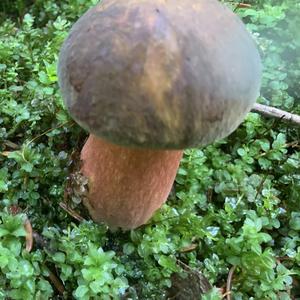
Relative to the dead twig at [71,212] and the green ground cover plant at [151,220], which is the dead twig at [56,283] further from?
the dead twig at [71,212]

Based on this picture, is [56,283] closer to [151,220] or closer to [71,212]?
[71,212]

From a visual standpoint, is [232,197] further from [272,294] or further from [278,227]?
[272,294]

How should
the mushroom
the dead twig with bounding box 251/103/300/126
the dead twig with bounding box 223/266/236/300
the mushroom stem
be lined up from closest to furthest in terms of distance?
the mushroom → the mushroom stem → the dead twig with bounding box 223/266/236/300 → the dead twig with bounding box 251/103/300/126

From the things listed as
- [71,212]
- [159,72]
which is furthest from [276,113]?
[159,72]

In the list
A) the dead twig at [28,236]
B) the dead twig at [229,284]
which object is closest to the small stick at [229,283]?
the dead twig at [229,284]

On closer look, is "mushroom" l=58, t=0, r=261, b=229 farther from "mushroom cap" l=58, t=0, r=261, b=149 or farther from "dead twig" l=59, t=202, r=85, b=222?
"dead twig" l=59, t=202, r=85, b=222

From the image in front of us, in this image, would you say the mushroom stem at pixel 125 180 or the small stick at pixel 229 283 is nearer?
the mushroom stem at pixel 125 180

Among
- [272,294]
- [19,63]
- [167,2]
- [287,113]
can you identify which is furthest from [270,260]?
[19,63]

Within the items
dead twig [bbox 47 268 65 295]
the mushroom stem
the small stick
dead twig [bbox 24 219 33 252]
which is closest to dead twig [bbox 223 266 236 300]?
the small stick
